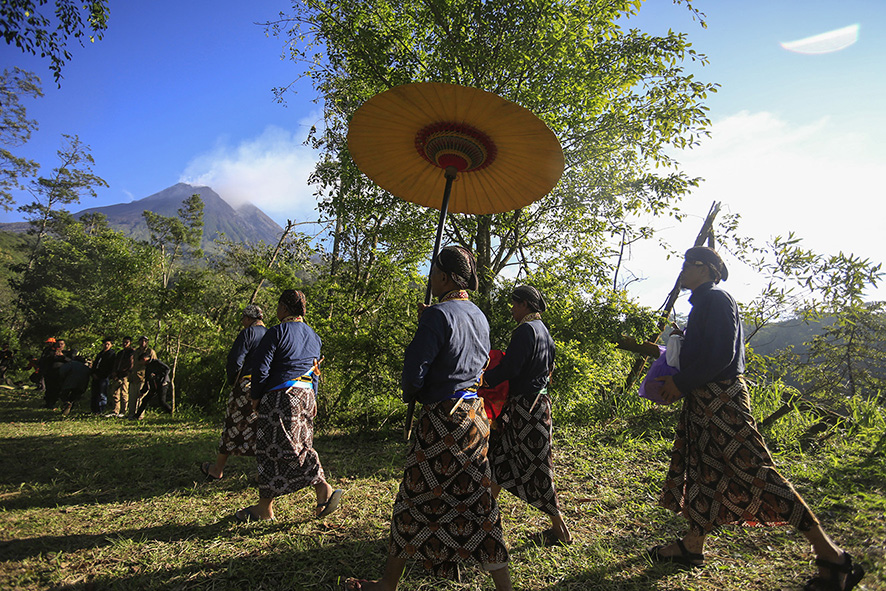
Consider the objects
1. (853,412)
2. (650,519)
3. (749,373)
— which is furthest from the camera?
(749,373)

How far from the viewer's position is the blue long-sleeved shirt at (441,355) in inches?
84.1

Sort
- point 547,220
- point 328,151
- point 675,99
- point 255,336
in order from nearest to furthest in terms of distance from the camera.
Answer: point 255,336 → point 675,99 → point 547,220 → point 328,151

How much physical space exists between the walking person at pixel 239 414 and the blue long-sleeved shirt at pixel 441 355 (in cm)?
248

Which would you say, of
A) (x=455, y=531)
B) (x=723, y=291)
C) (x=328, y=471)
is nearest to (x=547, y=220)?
(x=723, y=291)

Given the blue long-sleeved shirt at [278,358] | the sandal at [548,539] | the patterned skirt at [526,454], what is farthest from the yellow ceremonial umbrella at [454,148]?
the sandal at [548,539]

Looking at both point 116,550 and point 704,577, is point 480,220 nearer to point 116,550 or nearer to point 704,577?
point 704,577

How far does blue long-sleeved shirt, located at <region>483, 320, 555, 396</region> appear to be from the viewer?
3.04 m

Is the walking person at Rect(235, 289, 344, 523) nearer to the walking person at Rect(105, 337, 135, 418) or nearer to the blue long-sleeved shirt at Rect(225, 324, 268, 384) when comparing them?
the blue long-sleeved shirt at Rect(225, 324, 268, 384)

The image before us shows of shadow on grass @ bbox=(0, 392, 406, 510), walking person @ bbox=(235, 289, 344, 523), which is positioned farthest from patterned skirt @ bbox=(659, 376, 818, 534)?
shadow on grass @ bbox=(0, 392, 406, 510)

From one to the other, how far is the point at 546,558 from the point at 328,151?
30.6 feet

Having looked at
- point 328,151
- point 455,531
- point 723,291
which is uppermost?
point 328,151

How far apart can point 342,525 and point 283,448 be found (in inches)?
31.1

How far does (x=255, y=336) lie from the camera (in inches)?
178

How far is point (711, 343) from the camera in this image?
8.26 ft
